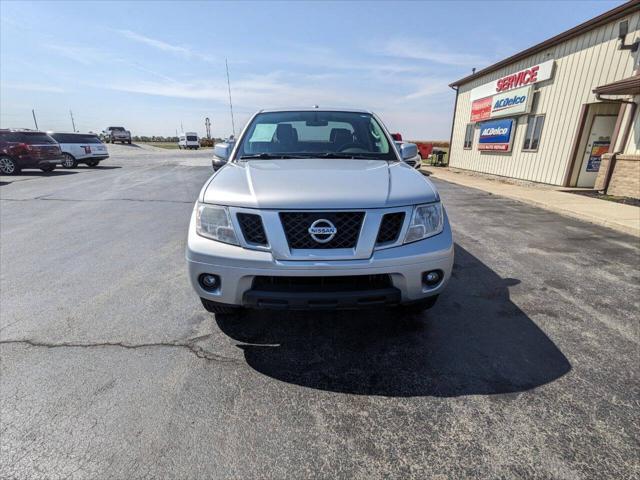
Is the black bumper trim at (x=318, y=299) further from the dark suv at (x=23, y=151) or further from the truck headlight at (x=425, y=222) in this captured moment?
the dark suv at (x=23, y=151)

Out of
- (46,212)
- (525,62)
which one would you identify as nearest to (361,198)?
(46,212)

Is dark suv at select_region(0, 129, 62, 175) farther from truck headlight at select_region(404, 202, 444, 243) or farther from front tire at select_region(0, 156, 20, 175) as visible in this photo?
truck headlight at select_region(404, 202, 444, 243)

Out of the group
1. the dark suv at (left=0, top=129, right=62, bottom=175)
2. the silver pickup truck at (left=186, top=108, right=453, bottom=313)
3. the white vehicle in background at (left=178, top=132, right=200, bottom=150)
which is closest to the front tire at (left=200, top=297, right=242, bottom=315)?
the silver pickup truck at (left=186, top=108, right=453, bottom=313)

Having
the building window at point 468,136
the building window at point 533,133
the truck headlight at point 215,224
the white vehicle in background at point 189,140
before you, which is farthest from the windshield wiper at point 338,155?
the white vehicle in background at point 189,140

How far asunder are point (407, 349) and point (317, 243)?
1078mm

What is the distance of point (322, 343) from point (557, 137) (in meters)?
11.7

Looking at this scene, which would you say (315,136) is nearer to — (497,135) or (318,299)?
(318,299)

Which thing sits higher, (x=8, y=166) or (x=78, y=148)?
(x=78, y=148)

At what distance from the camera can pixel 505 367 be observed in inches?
89.0

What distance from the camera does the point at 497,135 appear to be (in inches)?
543

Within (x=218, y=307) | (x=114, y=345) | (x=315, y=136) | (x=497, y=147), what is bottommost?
(x=114, y=345)

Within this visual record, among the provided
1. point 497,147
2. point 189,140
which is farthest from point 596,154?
point 189,140

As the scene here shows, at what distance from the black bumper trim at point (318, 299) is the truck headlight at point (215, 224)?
1.25ft

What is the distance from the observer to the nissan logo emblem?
2064 millimetres
